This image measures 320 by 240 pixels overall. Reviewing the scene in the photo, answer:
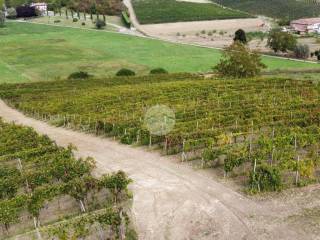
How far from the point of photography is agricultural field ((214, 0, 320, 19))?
17075 centimetres

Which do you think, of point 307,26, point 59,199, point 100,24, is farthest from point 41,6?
point 59,199

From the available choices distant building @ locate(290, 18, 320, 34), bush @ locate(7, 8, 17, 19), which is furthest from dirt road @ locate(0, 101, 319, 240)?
bush @ locate(7, 8, 17, 19)

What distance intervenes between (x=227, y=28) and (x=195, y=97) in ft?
320

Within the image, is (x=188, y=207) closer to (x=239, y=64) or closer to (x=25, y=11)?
(x=239, y=64)

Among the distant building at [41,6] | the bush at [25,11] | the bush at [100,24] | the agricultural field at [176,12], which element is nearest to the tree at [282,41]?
the bush at [100,24]

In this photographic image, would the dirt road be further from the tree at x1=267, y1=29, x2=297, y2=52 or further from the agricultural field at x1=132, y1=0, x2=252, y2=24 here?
the agricultural field at x1=132, y1=0, x2=252, y2=24

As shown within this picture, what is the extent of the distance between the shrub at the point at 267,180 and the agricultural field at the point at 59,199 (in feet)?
24.6

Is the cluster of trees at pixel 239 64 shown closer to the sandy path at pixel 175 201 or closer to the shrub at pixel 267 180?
the sandy path at pixel 175 201

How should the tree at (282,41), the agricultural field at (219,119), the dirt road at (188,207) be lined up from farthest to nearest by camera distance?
1. the tree at (282,41)
2. the agricultural field at (219,119)
3. the dirt road at (188,207)

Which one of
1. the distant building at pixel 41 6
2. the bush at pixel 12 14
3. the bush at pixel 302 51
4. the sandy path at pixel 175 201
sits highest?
the distant building at pixel 41 6

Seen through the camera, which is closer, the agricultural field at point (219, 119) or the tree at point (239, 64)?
the agricultural field at point (219, 119)

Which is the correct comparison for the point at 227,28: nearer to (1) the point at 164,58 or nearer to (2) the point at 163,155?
(1) the point at 164,58

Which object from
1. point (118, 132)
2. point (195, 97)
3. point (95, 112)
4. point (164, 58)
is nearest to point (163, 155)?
point (118, 132)

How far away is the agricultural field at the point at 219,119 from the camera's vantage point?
29.8 metres
